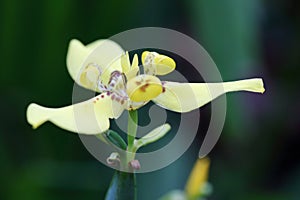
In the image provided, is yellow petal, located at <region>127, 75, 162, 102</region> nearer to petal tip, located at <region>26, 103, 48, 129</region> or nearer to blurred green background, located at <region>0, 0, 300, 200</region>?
petal tip, located at <region>26, 103, 48, 129</region>

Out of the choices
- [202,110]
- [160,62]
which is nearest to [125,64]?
[160,62]

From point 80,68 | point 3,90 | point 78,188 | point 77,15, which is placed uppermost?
point 77,15

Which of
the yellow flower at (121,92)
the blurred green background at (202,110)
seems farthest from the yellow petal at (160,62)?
the blurred green background at (202,110)

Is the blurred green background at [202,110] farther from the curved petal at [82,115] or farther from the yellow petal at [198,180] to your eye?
the curved petal at [82,115]

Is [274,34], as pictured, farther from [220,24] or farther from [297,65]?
[220,24]

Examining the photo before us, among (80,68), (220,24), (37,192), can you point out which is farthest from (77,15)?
(80,68)

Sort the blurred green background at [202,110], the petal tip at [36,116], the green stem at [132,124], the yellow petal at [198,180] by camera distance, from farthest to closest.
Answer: the blurred green background at [202,110] → the yellow petal at [198,180] → the green stem at [132,124] → the petal tip at [36,116]
